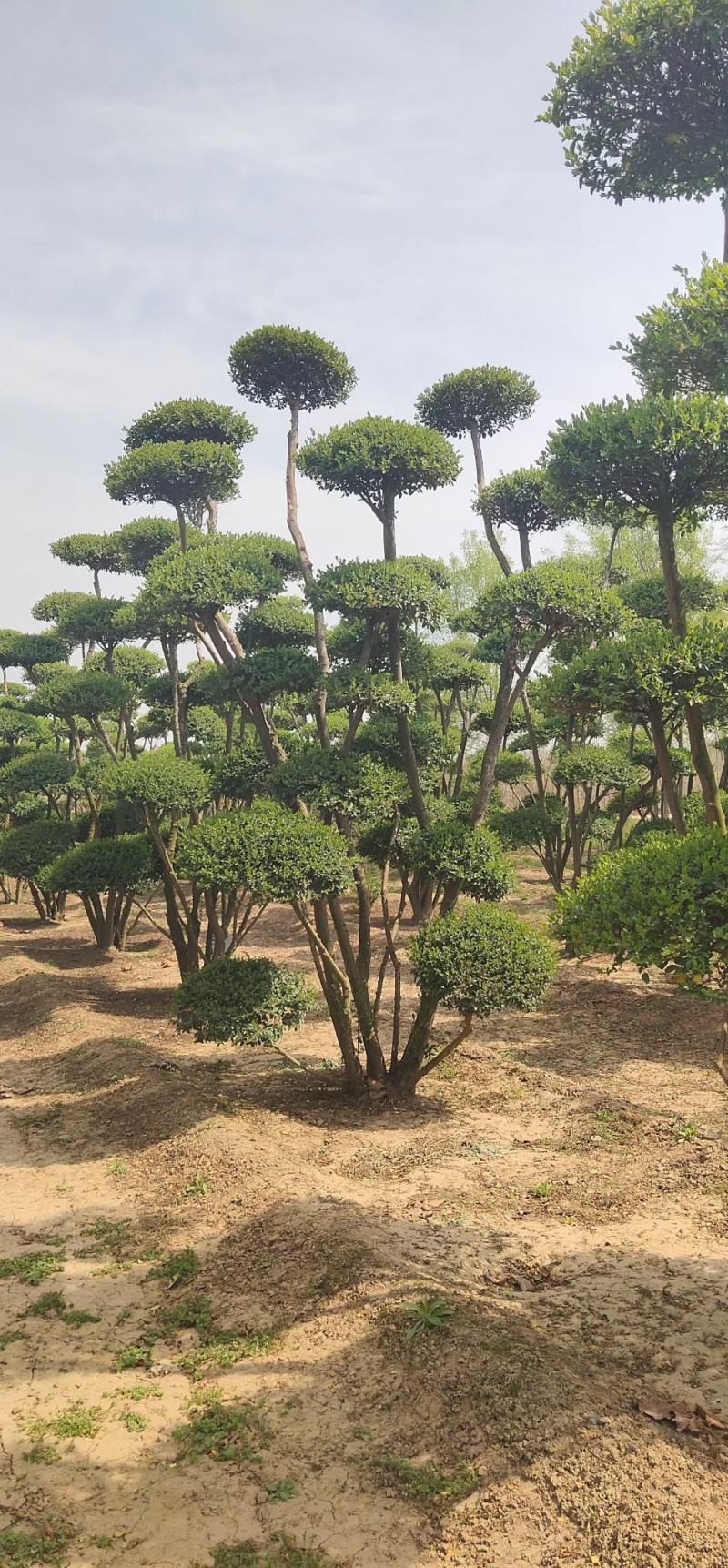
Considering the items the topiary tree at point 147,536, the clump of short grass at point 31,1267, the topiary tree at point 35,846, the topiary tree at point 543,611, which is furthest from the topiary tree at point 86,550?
the clump of short grass at point 31,1267

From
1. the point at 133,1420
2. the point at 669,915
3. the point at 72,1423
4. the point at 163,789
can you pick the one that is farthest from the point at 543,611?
the point at 72,1423

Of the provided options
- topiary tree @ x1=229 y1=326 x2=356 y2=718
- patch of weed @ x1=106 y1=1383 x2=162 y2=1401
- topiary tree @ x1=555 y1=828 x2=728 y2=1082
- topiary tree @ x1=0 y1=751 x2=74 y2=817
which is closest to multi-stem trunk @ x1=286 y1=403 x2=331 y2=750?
topiary tree @ x1=229 y1=326 x2=356 y2=718

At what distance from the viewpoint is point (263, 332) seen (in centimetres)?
1309

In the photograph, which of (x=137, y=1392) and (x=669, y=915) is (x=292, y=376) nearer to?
(x=669, y=915)

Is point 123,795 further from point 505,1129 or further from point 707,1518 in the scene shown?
point 707,1518

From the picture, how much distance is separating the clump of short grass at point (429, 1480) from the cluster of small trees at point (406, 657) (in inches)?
116

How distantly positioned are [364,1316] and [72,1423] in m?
1.74

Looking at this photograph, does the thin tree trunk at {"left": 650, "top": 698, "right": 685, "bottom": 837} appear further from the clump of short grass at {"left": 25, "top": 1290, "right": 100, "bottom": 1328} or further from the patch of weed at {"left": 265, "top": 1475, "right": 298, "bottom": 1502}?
the patch of weed at {"left": 265, "top": 1475, "right": 298, "bottom": 1502}

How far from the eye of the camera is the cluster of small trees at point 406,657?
9094 mm

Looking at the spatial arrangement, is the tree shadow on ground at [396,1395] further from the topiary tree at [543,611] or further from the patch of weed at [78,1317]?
the topiary tree at [543,611]

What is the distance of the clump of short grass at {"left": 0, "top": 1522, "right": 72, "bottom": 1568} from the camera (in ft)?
12.4

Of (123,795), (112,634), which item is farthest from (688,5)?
(112,634)

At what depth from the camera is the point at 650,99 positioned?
11.0 meters

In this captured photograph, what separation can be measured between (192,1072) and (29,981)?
19.4 ft
